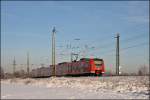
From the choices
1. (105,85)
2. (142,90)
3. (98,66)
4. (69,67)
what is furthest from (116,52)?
(142,90)

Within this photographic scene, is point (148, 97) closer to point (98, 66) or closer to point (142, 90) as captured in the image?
point (142, 90)

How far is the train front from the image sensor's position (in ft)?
163

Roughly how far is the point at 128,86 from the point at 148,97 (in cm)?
426

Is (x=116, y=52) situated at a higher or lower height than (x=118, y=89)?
higher

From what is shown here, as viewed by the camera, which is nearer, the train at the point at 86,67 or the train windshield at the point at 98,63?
the train at the point at 86,67

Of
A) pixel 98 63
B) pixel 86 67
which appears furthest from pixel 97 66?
pixel 86 67

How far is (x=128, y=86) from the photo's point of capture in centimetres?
1895

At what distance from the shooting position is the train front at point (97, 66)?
1961 inches

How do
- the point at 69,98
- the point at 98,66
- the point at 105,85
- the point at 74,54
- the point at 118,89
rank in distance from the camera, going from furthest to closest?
the point at 74,54
the point at 98,66
the point at 105,85
the point at 118,89
the point at 69,98

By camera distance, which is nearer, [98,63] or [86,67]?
[86,67]

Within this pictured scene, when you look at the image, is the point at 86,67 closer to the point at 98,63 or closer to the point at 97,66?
the point at 97,66

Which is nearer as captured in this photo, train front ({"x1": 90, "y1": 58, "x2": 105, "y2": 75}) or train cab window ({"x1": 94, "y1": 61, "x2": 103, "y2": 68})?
train front ({"x1": 90, "y1": 58, "x2": 105, "y2": 75})

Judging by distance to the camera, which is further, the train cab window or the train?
the train cab window

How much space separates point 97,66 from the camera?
50.5 m
